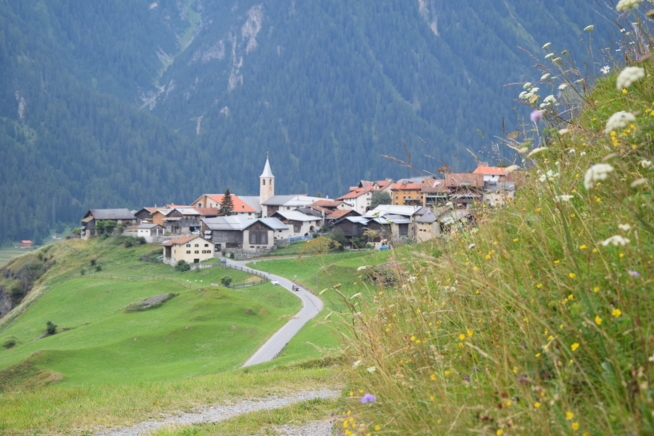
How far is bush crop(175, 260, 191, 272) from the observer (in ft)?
246

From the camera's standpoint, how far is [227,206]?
111 metres

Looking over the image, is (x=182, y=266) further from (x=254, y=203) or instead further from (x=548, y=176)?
(x=548, y=176)

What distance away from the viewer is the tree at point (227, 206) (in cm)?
10906

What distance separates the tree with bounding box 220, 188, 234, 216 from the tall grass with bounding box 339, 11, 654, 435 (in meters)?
105

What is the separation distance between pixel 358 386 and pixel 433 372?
123 cm

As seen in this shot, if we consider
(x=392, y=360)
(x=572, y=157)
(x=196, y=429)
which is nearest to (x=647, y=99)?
(x=572, y=157)

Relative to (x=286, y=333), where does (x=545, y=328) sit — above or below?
above

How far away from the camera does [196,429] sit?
8.22 metres

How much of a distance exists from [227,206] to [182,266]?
3679 cm

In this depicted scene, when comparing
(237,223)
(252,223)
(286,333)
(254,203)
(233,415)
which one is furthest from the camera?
(254,203)

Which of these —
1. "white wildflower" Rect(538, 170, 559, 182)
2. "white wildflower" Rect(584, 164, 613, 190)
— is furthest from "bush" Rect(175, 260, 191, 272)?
"white wildflower" Rect(584, 164, 613, 190)

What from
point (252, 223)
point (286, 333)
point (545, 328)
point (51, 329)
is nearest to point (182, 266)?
point (252, 223)

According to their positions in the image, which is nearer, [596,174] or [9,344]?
[596,174]

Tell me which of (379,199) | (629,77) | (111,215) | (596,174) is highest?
(111,215)
